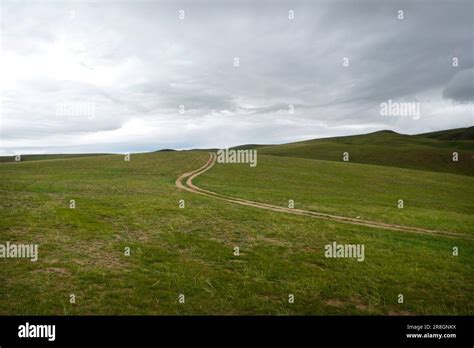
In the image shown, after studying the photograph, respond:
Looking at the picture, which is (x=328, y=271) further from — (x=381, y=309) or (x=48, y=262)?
(x=48, y=262)

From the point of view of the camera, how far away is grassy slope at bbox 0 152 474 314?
1173 cm

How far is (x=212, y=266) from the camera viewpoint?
15328 millimetres

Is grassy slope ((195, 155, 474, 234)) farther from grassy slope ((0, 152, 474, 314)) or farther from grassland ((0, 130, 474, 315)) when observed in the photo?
grassy slope ((0, 152, 474, 314))

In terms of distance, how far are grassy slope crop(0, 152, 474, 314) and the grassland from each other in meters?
0.06

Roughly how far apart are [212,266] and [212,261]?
2.37 ft

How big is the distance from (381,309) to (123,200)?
25377 millimetres

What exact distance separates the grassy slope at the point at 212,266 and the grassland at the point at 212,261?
2.2 inches
